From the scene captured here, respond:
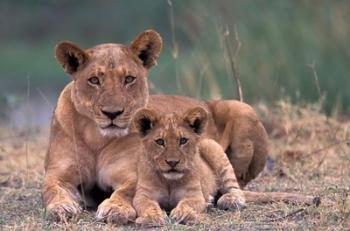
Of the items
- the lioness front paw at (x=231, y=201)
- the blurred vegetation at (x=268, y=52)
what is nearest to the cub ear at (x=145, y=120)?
the lioness front paw at (x=231, y=201)

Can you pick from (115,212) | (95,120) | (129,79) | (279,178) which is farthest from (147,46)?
(279,178)

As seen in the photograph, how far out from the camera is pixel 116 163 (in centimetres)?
764

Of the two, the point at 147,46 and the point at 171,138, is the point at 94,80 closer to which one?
the point at 147,46

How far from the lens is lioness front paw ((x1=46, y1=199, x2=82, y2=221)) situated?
23.5 ft

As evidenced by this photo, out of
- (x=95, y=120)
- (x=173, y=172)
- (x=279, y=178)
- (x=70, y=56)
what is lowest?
(x=279, y=178)

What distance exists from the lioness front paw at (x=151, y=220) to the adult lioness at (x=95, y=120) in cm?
20

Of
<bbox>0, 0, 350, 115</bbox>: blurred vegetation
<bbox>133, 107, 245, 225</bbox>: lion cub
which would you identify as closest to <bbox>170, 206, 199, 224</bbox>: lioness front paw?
<bbox>133, 107, 245, 225</bbox>: lion cub

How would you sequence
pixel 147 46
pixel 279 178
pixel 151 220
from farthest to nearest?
pixel 279 178, pixel 147 46, pixel 151 220

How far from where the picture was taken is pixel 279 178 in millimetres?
9117

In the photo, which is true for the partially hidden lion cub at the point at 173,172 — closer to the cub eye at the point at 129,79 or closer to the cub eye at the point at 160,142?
the cub eye at the point at 160,142

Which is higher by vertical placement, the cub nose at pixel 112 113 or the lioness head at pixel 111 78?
the lioness head at pixel 111 78

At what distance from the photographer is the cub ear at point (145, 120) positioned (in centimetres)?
725

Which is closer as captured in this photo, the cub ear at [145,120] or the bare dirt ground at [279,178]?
the bare dirt ground at [279,178]

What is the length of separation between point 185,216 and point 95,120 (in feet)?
2.87
